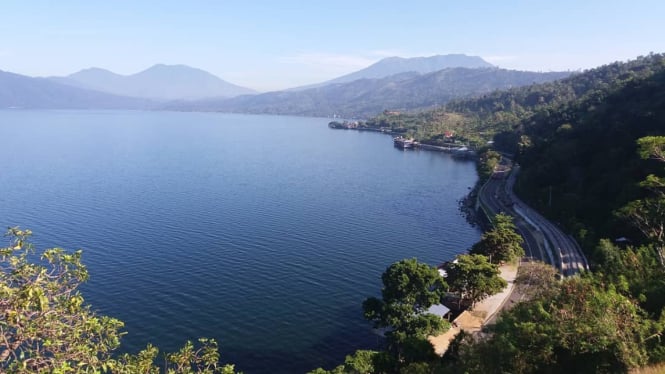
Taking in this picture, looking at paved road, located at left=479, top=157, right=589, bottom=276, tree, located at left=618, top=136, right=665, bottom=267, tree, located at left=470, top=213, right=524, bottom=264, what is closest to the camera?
tree, located at left=618, top=136, right=665, bottom=267

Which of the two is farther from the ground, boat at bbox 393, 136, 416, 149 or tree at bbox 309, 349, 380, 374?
boat at bbox 393, 136, 416, 149

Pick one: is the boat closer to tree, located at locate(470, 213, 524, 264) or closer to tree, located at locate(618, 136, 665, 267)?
tree, located at locate(470, 213, 524, 264)

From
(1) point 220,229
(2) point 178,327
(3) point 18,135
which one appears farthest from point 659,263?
(3) point 18,135

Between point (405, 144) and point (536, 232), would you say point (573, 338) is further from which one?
point (405, 144)


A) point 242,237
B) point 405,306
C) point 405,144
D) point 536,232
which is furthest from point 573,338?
point 405,144

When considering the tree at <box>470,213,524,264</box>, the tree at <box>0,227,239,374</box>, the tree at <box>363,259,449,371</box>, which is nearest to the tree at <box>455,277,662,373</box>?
the tree at <box>363,259,449,371</box>
